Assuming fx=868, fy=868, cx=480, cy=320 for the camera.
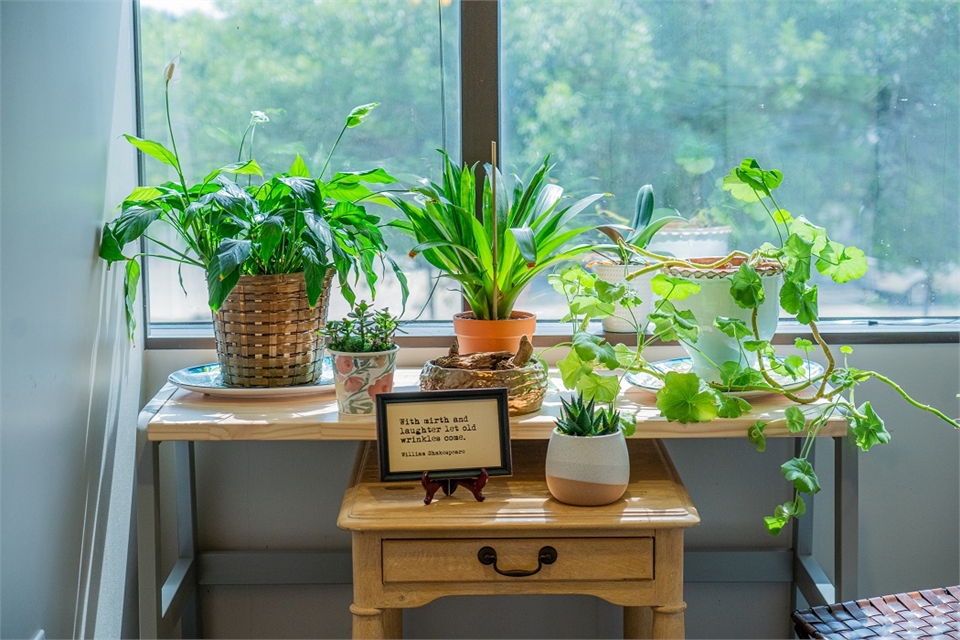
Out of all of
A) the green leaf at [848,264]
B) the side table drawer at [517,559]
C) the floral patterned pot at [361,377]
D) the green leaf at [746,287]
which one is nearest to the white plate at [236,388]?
the floral patterned pot at [361,377]

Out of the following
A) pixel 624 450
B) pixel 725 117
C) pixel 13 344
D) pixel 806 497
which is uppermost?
pixel 725 117

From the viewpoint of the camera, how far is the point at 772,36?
5.83 ft

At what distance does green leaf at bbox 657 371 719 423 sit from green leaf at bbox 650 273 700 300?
0.13m

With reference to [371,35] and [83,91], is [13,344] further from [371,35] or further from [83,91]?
[371,35]

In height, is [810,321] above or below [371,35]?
below

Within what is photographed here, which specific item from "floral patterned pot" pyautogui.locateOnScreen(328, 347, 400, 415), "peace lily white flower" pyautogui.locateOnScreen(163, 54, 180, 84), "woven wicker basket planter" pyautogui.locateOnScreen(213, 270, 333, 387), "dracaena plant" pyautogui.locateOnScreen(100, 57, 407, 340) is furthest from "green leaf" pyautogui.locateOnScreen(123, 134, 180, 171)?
"floral patterned pot" pyautogui.locateOnScreen(328, 347, 400, 415)

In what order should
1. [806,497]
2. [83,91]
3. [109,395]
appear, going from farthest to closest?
1. [806,497]
2. [109,395]
3. [83,91]

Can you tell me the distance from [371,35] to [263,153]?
1.08 ft

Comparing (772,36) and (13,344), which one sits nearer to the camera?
(13,344)

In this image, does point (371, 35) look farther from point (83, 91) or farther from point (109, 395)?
point (109, 395)

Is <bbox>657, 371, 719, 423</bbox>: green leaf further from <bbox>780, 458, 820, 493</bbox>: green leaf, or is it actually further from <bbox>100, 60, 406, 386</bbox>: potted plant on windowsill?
<bbox>100, 60, 406, 386</bbox>: potted plant on windowsill

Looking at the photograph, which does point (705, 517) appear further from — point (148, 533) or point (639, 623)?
point (148, 533)

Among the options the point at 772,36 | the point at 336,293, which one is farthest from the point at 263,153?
the point at 772,36

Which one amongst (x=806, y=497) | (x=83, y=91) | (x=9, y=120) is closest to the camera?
(x=9, y=120)
